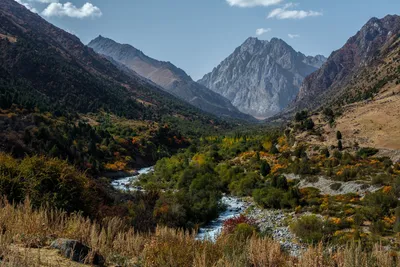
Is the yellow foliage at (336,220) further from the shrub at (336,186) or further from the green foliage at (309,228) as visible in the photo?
the shrub at (336,186)

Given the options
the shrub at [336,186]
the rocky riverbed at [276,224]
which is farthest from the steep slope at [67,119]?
the shrub at [336,186]

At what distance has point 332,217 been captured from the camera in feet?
86.6

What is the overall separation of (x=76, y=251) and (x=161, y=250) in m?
1.67

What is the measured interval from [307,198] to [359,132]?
23.3 m

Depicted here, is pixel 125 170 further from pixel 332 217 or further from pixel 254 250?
pixel 254 250

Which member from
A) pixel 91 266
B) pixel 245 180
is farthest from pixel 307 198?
pixel 91 266

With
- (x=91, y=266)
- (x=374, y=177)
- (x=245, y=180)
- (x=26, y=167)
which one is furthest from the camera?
(x=245, y=180)

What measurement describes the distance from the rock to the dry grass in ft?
0.45

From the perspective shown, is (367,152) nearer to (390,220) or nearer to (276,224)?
(390,220)

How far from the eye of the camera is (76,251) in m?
6.71

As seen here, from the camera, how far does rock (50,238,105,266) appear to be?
6.54 meters

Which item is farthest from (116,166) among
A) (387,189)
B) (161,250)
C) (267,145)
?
(161,250)

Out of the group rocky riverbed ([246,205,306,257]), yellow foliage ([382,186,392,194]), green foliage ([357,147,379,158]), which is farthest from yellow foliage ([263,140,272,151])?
yellow foliage ([382,186,392,194])

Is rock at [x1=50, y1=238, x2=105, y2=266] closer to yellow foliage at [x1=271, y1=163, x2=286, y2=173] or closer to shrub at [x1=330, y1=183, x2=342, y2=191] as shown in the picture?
shrub at [x1=330, y1=183, x2=342, y2=191]
